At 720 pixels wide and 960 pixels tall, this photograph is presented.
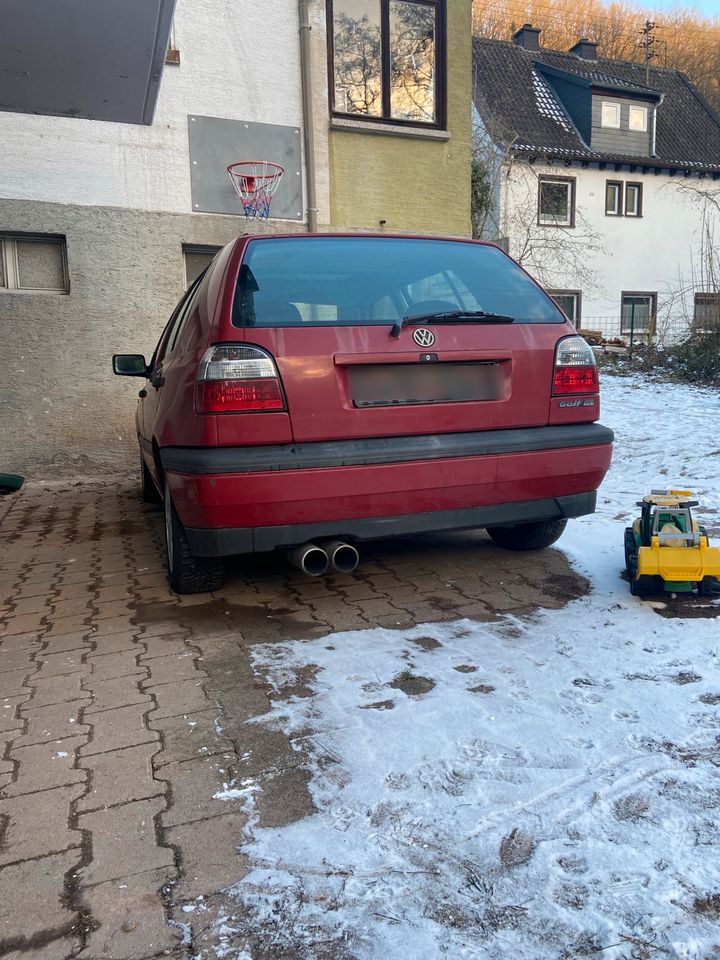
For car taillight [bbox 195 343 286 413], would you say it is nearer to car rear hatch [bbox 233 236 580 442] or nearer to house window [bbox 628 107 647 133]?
car rear hatch [bbox 233 236 580 442]

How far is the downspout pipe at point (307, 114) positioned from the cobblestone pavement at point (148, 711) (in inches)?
216

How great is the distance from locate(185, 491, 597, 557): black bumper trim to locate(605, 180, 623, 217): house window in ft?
78.6

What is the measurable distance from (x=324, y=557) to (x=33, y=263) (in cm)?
653

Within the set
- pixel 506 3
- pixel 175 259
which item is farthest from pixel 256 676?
pixel 506 3

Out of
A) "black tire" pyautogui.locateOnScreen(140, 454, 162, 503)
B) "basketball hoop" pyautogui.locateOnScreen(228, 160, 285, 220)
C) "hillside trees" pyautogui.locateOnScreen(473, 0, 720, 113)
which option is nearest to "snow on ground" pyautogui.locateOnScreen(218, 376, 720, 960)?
"black tire" pyautogui.locateOnScreen(140, 454, 162, 503)

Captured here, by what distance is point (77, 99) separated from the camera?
6344mm

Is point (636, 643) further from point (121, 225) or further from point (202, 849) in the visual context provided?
point (121, 225)

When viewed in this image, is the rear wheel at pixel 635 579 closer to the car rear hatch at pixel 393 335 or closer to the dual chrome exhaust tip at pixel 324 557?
the car rear hatch at pixel 393 335

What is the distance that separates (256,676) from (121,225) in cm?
683

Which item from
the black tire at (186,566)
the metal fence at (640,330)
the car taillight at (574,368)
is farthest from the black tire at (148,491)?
the metal fence at (640,330)

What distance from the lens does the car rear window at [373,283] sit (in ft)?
10.5

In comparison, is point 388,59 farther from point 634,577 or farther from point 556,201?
point 556,201

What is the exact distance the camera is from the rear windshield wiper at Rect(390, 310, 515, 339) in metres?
3.24

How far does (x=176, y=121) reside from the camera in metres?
8.42
